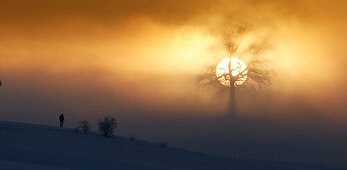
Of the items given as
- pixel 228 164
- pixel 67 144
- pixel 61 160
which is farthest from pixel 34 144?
pixel 228 164

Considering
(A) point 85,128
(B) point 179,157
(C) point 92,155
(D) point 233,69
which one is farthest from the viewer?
(D) point 233,69

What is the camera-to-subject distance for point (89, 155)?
62.5ft

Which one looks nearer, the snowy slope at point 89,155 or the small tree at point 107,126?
the snowy slope at point 89,155

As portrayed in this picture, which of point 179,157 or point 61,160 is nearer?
point 61,160

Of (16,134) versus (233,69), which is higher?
(233,69)

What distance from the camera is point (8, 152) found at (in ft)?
55.3

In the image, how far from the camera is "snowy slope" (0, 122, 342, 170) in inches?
651

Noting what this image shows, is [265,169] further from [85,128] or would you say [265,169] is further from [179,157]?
[85,128]

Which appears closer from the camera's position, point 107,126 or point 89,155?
point 89,155

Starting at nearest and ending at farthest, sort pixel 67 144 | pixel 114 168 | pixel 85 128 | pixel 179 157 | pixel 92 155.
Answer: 1. pixel 114 168
2. pixel 92 155
3. pixel 67 144
4. pixel 179 157
5. pixel 85 128

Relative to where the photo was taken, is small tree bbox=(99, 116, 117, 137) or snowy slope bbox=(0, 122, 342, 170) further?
small tree bbox=(99, 116, 117, 137)

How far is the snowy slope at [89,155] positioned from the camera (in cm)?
1655

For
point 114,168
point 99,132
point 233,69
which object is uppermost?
point 233,69

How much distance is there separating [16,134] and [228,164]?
972cm
